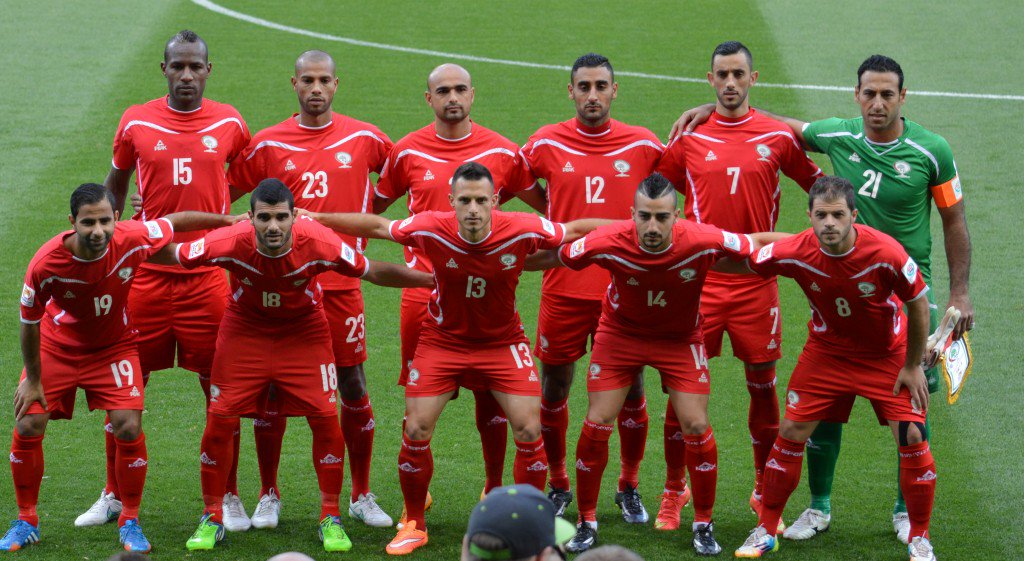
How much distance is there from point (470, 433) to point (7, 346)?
13.5 ft

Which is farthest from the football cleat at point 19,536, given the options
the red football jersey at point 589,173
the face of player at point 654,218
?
the face of player at point 654,218

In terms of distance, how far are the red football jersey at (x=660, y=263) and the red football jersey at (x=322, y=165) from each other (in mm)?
1484

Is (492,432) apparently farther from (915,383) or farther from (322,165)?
(915,383)

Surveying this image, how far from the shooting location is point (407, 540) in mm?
7926

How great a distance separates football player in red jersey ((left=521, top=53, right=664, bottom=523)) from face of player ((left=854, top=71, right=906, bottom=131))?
1.32 metres

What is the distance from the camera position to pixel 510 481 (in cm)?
906

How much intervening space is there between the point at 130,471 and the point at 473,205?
2513mm

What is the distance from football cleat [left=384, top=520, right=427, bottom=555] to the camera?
7.88 metres

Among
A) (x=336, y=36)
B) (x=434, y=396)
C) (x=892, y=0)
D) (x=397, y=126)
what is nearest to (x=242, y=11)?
(x=336, y=36)

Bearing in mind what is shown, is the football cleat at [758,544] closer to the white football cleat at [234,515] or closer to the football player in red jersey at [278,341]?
the football player in red jersey at [278,341]

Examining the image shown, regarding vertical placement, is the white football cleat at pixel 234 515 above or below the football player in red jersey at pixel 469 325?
below

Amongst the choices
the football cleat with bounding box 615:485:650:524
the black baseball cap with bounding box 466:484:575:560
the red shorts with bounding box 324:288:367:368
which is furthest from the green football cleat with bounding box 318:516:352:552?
the black baseball cap with bounding box 466:484:575:560

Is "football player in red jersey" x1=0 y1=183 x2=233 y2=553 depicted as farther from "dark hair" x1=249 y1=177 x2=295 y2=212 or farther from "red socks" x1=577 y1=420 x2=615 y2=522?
"red socks" x1=577 y1=420 x2=615 y2=522

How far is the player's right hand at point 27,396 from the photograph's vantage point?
7.57 metres
